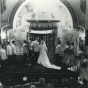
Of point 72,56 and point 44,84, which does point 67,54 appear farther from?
point 44,84

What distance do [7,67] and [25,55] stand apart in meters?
0.65

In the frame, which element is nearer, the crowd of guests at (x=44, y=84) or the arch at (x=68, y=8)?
the arch at (x=68, y=8)

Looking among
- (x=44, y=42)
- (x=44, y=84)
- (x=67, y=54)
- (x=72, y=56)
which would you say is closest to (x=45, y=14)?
(x=44, y=42)

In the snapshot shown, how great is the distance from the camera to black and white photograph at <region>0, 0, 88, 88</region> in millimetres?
6453

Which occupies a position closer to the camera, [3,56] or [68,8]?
[68,8]

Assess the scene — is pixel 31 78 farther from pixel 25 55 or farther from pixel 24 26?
pixel 24 26

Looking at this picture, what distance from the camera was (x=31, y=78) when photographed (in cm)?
657

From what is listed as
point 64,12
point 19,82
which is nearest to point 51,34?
point 64,12

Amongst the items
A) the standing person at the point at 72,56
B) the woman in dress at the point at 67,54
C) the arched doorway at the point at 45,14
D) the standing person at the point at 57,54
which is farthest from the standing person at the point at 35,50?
the standing person at the point at 72,56

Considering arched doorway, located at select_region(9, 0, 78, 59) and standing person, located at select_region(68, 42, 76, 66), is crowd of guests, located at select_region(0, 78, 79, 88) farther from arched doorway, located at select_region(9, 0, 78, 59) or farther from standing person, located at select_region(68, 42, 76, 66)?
arched doorway, located at select_region(9, 0, 78, 59)

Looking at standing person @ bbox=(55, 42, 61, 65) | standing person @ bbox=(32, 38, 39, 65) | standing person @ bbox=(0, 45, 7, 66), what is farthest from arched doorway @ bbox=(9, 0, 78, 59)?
standing person @ bbox=(0, 45, 7, 66)

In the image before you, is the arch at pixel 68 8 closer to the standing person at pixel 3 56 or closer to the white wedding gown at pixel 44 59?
the standing person at pixel 3 56

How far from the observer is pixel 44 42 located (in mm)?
6500

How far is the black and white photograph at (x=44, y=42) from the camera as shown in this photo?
6453 millimetres
